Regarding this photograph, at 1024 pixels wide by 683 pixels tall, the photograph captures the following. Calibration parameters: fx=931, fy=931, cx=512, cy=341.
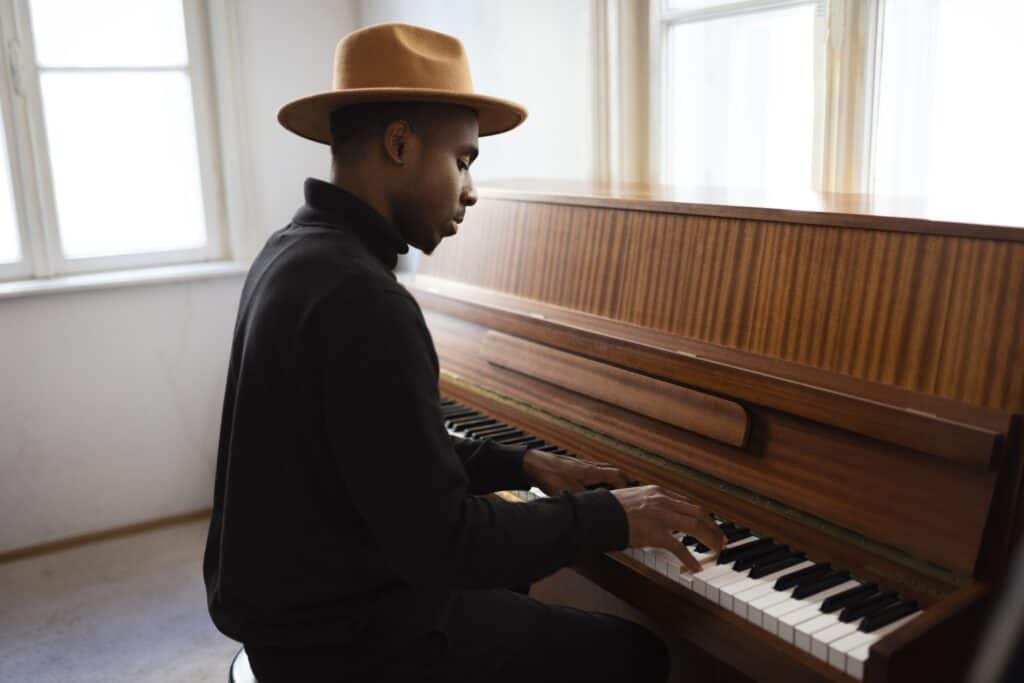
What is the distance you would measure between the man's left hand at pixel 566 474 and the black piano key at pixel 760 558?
0.29 m

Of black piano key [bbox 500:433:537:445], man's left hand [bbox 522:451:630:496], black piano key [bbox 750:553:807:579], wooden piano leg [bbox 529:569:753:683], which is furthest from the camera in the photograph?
black piano key [bbox 500:433:537:445]

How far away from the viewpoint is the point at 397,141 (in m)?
1.31

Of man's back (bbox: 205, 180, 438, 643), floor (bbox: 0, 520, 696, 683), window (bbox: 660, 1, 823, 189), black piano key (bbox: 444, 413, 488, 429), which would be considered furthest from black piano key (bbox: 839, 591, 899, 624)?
window (bbox: 660, 1, 823, 189)

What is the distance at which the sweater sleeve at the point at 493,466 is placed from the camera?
5.24 feet

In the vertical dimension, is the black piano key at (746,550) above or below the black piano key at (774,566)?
above

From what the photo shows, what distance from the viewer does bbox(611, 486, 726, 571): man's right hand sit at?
128 centimetres

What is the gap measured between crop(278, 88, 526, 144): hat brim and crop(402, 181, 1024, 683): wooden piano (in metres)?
0.37

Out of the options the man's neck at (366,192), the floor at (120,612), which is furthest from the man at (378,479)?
the floor at (120,612)

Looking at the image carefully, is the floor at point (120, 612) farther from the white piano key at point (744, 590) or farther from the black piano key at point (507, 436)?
the white piano key at point (744, 590)

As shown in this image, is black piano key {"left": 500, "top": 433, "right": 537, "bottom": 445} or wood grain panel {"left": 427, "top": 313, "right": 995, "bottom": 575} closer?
wood grain panel {"left": 427, "top": 313, "right": 995, "bottom": 575}

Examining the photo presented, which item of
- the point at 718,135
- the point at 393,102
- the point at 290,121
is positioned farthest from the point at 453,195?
the point at 718,135

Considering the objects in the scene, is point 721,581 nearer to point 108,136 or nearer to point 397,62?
point 397,62

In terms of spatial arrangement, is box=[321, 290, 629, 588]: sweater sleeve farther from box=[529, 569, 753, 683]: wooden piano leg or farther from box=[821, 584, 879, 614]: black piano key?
box=[529, 569, 753, 683]: wooden piano leg

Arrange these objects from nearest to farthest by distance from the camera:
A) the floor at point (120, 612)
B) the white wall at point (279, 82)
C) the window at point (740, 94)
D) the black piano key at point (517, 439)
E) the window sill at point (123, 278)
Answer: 1. the black piano key at point (517, 439)
2. the window at point (740, 94)
3. the floor at point (120, 612)
4. the window sill at point (123, 278)
5. the white wall at point (279, 82)
